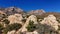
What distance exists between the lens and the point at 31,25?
23.2m

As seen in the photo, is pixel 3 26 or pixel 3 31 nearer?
pixel 3 31

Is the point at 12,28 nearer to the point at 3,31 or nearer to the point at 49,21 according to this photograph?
the point at 3,31

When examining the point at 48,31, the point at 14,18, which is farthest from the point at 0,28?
the point at 48,31

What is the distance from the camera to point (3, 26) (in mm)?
27141

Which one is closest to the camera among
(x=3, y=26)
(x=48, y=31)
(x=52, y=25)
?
(x=48, y=31)

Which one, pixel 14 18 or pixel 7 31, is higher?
pixel 14 18

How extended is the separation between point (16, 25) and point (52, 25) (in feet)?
18.5

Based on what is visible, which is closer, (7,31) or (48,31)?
(48,31)

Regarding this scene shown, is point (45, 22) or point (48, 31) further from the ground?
point (45, 22)

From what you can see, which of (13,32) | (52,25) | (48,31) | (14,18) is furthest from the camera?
(14,18)

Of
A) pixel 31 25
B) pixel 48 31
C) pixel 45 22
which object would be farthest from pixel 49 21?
pixel 48 31

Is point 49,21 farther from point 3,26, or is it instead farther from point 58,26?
point 3,26

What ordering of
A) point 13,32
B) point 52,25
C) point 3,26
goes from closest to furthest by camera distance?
point 13,32, point 52,25, point 3,26

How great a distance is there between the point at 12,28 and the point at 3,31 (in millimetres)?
1552
